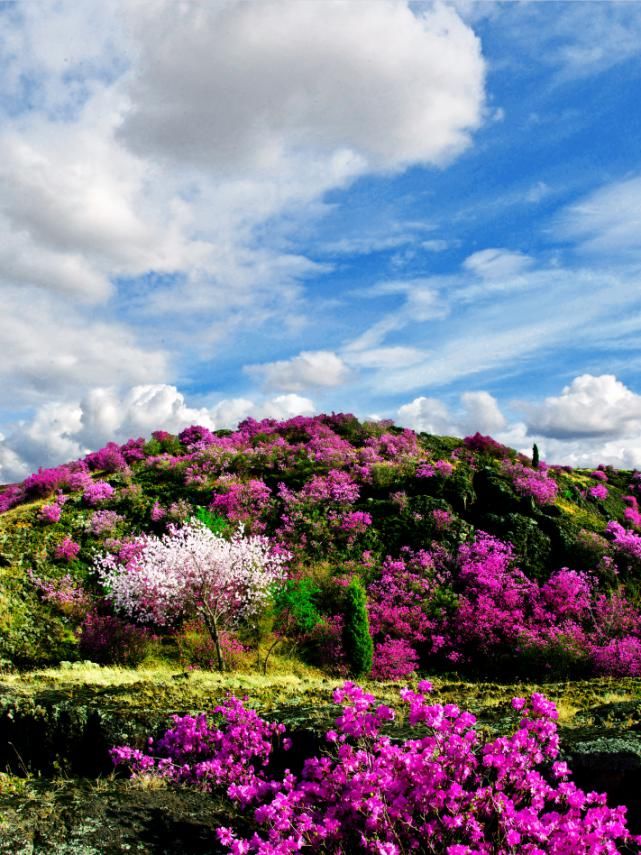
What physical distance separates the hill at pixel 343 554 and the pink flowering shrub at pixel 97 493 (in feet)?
0.37

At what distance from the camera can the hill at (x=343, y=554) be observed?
802 inches

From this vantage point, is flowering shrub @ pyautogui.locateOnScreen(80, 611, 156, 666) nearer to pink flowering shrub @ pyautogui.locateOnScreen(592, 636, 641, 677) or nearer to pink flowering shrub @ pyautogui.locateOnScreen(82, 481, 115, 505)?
pink flowering shrub @ pyautogui.locateOnScreen(82, 481, 115, 505)

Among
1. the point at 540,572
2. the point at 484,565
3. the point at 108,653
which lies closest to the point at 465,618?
the point at 484,565

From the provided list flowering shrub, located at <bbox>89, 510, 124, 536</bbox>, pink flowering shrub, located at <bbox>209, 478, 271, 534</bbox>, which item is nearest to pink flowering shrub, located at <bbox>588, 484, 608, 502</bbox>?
pink flowering shrub, located at <bbox>209, 478, 271, 534</bbox>

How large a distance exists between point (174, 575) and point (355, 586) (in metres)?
6.37

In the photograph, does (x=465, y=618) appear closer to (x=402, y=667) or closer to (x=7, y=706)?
(x=402, y=667)

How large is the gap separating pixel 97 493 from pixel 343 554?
14034 millimetres

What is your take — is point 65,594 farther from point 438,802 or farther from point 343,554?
point 438,802

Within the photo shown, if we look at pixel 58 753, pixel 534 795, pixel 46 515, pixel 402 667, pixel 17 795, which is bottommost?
pixel 402 667

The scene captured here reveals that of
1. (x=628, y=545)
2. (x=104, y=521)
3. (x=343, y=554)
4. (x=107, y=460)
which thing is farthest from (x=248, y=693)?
(x=107, y=460)

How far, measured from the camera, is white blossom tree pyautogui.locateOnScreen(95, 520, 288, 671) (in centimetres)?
1834

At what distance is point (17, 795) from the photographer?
7137mm

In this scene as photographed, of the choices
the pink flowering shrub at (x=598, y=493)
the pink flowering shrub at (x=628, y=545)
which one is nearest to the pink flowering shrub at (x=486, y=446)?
the pink flowering shrub at (x=598, y=493)

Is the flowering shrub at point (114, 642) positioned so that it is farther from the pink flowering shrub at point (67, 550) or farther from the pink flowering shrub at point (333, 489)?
the pink flowering shrub at point (333, 489)
